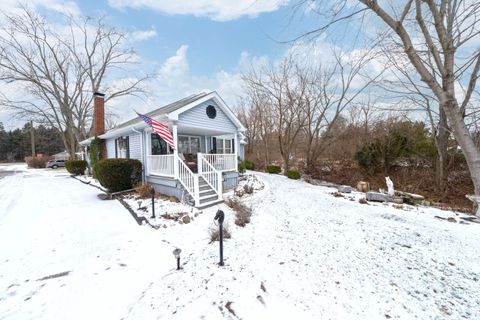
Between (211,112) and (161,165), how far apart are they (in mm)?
3266

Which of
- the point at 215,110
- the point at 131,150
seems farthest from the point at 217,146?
the point at 131,150

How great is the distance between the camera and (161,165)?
827 cm

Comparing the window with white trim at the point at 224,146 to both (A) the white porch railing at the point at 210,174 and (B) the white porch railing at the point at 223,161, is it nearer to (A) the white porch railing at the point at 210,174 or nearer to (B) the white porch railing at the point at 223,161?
(B) the white porch railing at the point at 223,161

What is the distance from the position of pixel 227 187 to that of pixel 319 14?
7142mm

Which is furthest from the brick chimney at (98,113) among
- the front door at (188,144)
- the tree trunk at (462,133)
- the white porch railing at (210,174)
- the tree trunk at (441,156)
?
the tree trunk at (441,156)

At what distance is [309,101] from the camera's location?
1523cm

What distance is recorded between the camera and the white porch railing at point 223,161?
→ 900cm

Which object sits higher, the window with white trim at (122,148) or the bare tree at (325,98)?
the bare tree at (325,98)

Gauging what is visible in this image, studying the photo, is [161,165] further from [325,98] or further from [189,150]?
[325,98]

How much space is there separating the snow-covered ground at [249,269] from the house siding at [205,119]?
4.35 metres

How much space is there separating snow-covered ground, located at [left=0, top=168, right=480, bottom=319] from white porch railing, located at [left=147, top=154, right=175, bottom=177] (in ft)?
8.43

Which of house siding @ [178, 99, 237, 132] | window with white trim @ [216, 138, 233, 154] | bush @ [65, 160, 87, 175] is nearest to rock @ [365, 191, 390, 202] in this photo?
house siding @ [178, 99, 237, 132]

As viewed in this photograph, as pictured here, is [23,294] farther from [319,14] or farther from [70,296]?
[319,14]

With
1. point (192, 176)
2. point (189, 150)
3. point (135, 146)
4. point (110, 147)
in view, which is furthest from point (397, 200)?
point (110, 147)
